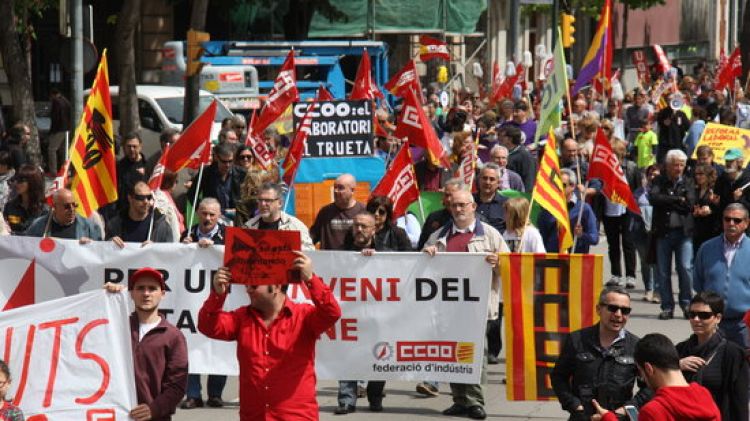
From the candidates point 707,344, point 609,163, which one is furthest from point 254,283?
point 609,163

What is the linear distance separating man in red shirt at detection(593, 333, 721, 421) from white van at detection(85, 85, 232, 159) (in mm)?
20733

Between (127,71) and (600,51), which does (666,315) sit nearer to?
(600,51)

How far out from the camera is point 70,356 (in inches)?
322

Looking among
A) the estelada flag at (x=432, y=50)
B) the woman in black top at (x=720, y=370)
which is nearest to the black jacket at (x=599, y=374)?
the woman in black top at (x=720, y=370)

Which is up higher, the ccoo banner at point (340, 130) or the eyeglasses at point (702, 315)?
the ccoo banner at point (340, 130)

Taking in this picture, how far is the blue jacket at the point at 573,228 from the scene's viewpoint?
554 inches

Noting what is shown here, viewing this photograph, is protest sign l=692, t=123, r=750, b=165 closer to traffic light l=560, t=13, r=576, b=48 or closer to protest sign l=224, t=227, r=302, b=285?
protest sign l=224, t=227, r=302, b=285

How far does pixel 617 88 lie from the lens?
32719mm

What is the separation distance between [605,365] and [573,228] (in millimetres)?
6445

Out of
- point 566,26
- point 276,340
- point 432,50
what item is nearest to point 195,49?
point 432,50

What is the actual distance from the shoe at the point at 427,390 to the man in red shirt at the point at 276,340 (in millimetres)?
4311

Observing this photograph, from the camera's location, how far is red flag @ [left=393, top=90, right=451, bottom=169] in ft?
52.2

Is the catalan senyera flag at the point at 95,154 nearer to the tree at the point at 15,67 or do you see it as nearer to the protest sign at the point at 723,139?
the protest sign at the point at 723,139

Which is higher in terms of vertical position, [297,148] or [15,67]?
[15,67]
